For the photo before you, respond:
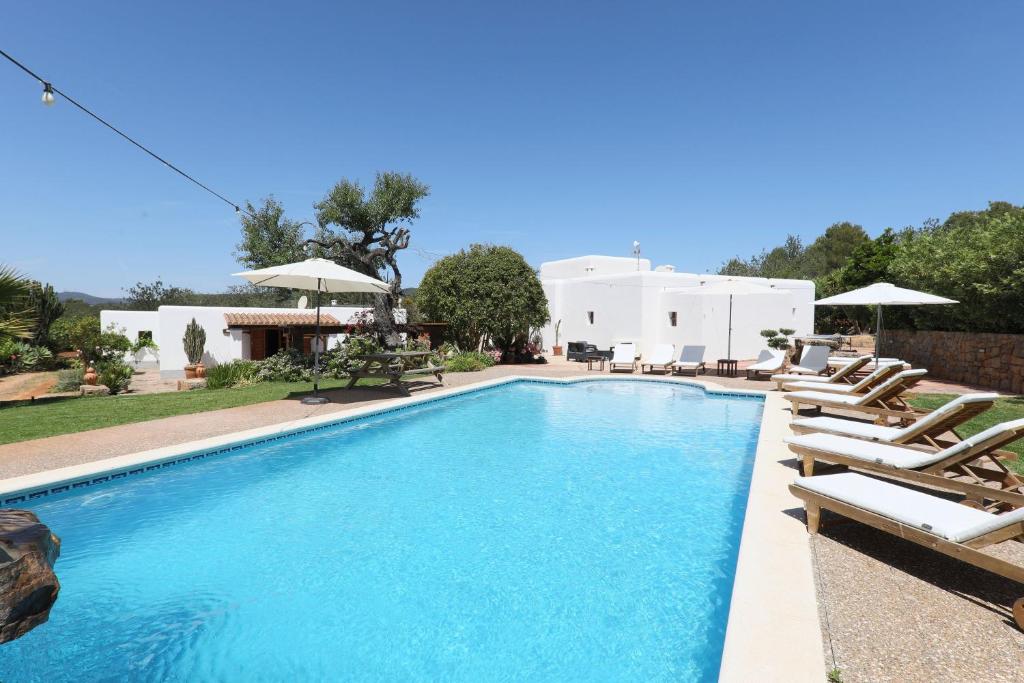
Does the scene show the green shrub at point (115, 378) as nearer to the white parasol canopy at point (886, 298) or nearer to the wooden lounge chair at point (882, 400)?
the wooden lounge chair at point (882, 400)

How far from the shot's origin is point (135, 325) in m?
20.1

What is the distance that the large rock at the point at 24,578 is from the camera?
2324 mm

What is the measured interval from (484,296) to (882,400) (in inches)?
534

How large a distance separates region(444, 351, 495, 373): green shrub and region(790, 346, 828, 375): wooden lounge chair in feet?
30.9

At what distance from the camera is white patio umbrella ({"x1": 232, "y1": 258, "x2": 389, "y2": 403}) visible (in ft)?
30.1

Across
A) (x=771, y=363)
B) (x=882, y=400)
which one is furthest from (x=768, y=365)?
(x=882, y=400)

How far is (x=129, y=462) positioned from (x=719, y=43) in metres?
19.7

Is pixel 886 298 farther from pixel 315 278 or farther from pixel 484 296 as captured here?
pixel 484 296

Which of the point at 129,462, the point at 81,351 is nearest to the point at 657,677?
the point at 129,462

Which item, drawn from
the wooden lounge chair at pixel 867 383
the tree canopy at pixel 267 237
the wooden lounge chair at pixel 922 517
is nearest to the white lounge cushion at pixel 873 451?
the wooden lounge chair at pixel 922 517

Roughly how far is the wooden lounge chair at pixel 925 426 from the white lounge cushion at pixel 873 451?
0.10m

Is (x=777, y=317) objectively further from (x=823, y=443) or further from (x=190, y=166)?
(x=190, y=166)

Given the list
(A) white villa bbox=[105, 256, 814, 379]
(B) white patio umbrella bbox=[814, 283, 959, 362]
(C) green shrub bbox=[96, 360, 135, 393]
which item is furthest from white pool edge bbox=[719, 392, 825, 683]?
(A) white villa bbox=[105, 256, 814, 379]

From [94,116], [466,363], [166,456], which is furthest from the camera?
[466,363]
